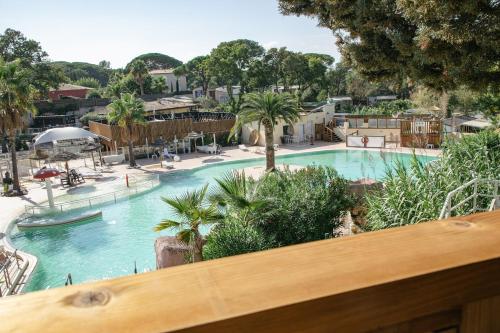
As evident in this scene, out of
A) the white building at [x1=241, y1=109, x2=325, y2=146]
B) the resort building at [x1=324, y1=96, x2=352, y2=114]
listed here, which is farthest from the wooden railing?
the resort building at [x1=324, y1=96, x2=352, y2=114]

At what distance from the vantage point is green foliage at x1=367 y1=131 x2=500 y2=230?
755cm

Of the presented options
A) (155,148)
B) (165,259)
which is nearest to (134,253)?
(165,259)

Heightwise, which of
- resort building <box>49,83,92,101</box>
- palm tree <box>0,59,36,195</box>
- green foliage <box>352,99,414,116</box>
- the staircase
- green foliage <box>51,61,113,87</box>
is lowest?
the staircase

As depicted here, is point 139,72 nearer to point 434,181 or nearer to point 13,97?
point 13,97

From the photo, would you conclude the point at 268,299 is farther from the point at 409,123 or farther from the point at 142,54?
the point at 142,54

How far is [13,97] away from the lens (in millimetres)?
21188

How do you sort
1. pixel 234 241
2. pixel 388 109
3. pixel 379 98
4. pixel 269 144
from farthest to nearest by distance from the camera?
pixel 379 98 < pixel 388 109 < pixel 269 144 < pixel 234 241

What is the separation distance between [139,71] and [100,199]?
42.6 metres

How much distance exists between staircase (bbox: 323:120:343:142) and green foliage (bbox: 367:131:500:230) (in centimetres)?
2718

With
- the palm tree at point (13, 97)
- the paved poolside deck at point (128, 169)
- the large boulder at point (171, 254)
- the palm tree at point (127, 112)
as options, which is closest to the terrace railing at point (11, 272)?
the paved poolside deck at point (128, 169)

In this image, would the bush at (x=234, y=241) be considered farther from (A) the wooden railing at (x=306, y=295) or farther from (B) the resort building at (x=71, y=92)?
(B) the resort building at (x=71, y=92)

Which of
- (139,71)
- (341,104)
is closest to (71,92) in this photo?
(139,71)

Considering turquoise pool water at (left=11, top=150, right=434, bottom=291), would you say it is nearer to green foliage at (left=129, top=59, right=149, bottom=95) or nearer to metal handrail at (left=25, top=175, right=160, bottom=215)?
metal handrail at (left=25, top=175, right=160, bottom=215)

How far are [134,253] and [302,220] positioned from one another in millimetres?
7098
